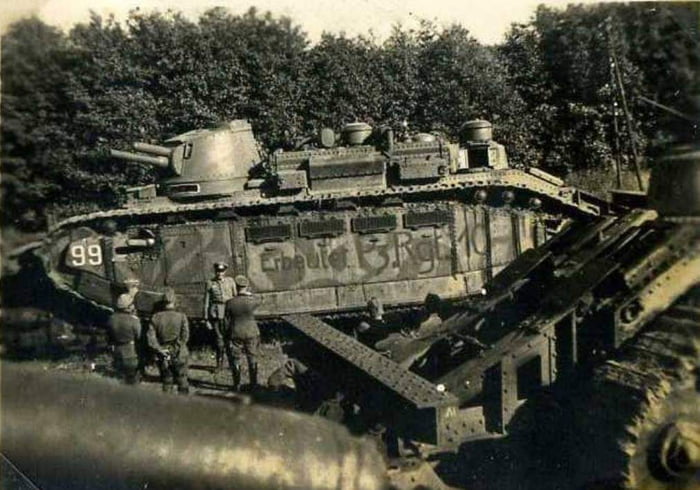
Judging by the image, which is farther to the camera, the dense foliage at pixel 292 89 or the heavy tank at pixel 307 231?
the dense foliage at pixel 292 89

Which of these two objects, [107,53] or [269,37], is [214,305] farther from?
[269,37]

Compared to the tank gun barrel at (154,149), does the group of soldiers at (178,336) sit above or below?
below

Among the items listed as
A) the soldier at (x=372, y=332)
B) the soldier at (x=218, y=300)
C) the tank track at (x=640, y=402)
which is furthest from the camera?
the soldier at (x=218, y=300)

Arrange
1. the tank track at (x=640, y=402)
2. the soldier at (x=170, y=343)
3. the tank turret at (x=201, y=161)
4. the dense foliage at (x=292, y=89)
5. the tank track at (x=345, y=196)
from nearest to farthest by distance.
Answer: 1. the tank track at (x=640, y=402)
2. the soldier at (x=170, y=343)
3. the tank track at (x=345, y=196)
4. the tank turret at (x=201, y=161)
5. the dense foliage at (x=292, y=89)

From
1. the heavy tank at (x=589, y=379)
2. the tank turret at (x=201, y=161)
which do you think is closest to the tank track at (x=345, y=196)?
the tank turret at (x=201, y=161)

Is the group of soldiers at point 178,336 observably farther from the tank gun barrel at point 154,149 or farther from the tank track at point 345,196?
the tank gun barrel at point 154,149

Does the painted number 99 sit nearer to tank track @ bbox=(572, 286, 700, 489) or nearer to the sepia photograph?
the sepia photograph

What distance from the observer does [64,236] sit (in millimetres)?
10906

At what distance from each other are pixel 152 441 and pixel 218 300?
725 centimetres

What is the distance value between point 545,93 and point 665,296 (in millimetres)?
12309

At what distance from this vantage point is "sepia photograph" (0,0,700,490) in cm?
288

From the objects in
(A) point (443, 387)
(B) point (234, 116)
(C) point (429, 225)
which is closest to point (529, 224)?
(C) point (429, 225)

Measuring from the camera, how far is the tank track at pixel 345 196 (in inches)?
424

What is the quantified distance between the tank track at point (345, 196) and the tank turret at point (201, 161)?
0.34 metres
